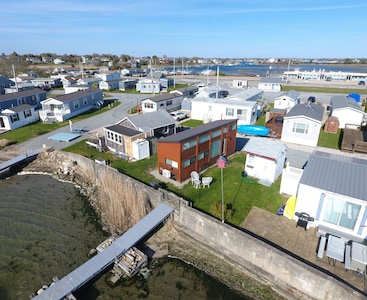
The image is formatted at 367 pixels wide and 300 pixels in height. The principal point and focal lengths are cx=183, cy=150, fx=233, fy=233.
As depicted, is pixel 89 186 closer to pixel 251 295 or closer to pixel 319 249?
pixel 251 295

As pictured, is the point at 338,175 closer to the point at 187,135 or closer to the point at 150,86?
the point at 187,135

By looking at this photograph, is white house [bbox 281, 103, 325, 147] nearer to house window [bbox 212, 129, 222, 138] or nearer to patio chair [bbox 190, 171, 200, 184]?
house window [bbox 212, 129, 222, 138]

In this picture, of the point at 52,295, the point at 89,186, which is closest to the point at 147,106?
the point at 89,186

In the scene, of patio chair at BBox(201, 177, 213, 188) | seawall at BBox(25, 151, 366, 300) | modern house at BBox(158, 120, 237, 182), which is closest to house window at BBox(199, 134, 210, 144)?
modern house at BBox(158, 120, 237, 182)

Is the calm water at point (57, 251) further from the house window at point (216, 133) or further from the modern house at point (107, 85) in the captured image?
the modern house at point (107, 85)

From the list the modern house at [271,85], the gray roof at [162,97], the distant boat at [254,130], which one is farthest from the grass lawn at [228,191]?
the modern house at [271,85]

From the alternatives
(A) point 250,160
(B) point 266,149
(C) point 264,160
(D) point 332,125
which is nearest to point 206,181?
(A) point 250,160

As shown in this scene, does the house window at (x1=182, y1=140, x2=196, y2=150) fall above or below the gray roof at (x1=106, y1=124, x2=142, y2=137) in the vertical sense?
above
